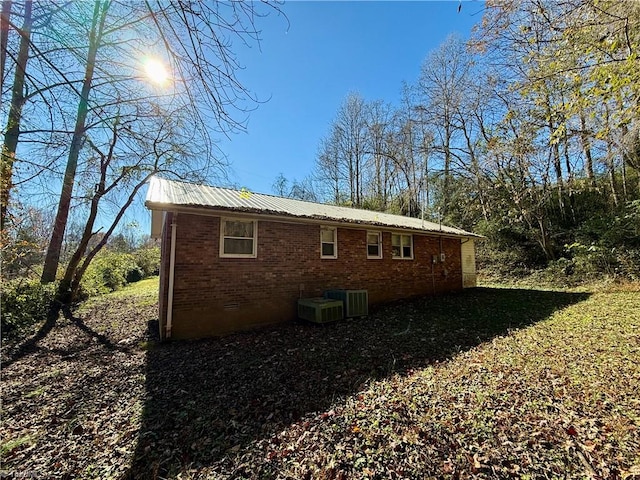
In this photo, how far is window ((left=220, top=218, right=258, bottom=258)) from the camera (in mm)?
6837

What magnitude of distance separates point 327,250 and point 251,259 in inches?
102

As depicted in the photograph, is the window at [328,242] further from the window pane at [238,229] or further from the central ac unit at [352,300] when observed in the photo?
the window pane at [238,229]

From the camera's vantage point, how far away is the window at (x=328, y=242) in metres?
8.67

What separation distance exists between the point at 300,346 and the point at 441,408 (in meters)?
3.09

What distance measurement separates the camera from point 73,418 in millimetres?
3455

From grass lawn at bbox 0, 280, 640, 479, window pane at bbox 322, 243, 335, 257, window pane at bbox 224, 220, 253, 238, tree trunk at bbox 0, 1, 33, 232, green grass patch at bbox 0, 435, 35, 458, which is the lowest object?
green grass patch at bbox 0, 435, 35, 458

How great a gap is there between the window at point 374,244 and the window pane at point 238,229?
442 cm

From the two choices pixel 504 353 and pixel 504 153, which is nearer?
pixel 504 353

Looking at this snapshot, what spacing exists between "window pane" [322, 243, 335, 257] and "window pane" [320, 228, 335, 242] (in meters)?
0.16

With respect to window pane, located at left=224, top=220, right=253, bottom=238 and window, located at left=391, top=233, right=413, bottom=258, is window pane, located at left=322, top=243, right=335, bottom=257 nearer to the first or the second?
window pane, located at left=224, top=220, right=253, bottom=238

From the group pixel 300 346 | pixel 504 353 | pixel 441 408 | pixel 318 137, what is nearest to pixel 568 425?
pixel 441 408

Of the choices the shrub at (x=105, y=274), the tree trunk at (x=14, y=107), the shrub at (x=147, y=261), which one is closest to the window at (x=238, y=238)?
the tree trunk at (x=14, y=107)

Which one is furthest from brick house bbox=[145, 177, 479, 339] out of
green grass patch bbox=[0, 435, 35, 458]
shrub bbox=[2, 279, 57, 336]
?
shrub bbox=[2, 279, 57, 336]

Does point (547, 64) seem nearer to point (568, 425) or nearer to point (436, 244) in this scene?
point (568, 425)
